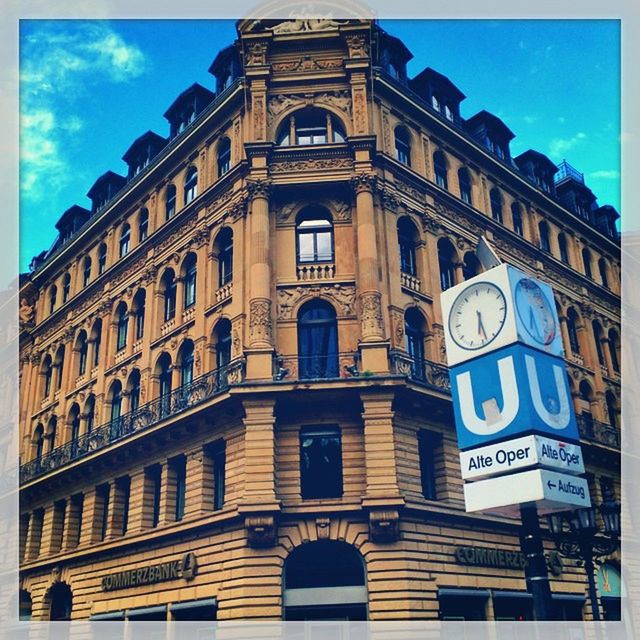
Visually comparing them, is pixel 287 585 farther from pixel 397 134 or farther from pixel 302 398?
pixel 397 134

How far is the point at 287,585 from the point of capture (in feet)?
67.6

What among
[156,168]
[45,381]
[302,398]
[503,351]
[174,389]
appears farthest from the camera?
[45,381]

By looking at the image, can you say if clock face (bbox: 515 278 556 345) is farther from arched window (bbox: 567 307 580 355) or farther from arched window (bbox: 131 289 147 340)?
arched window (bbox: 131 289 147 340)

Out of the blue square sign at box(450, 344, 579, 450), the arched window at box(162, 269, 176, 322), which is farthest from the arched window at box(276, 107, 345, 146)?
the blue square sign at box(450, 344, 579, 450)

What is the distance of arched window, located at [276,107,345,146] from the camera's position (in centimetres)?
2653

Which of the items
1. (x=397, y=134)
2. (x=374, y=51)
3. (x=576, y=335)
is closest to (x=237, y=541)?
(x=397, y=134)

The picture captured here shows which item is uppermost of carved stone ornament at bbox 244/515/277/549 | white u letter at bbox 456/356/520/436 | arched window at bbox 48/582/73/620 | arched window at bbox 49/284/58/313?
arched window at bbox 49/284/58/313

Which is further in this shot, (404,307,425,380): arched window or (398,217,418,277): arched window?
(398,217,418,277): arched window

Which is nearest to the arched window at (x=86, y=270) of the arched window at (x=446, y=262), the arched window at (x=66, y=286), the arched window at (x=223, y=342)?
the arched window at (x=66, y=286)

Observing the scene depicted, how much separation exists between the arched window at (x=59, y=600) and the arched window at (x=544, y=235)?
24315 millimetres

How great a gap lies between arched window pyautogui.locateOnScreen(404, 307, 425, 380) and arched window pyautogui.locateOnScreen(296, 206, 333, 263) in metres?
3.27

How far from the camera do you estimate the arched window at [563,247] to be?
116 ft

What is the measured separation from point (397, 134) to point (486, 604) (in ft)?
53.7

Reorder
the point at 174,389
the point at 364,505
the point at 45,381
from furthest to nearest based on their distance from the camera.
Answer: the point at 45,381, the point at 174,389, the point at 364,505
